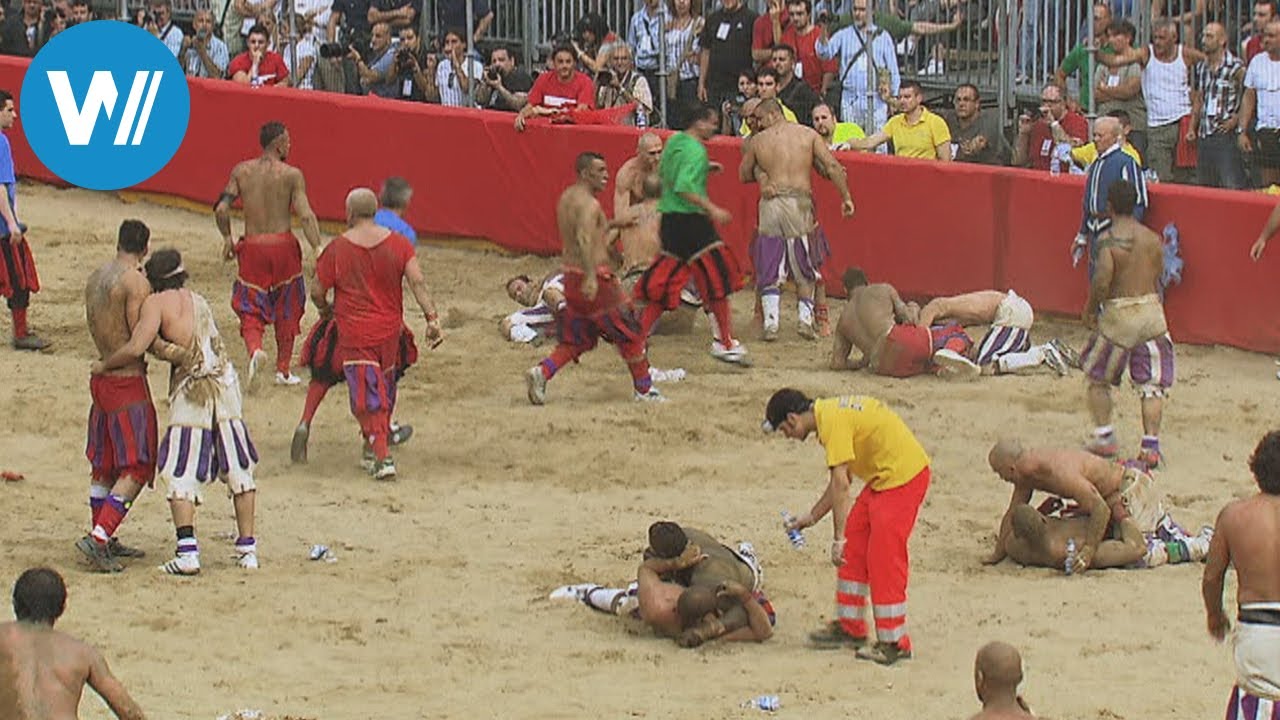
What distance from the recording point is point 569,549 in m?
14.5

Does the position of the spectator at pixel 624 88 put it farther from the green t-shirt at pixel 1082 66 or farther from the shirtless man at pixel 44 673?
the shirtless man at pixel 44 673

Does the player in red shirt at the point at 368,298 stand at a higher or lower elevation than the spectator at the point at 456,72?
lower

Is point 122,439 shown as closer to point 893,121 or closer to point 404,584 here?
point 404,584

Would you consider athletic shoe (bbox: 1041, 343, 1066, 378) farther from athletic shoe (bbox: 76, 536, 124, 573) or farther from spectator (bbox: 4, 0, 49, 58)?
spectator (bbox: 4, 0, 49, 58)

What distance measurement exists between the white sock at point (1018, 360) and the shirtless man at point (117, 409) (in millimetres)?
6715

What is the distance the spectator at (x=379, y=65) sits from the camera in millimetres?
23891

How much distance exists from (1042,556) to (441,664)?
329 cm

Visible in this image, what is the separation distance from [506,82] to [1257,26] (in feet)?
22.5

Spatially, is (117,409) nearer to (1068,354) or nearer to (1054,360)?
(1054,360)

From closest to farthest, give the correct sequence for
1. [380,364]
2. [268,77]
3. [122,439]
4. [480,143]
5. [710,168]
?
[122,439] < [380,364] < [710,168] < [480,143] < [268,77]

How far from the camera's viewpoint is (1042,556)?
13.7 meters

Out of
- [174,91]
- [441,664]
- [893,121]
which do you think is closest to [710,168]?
[893,121]

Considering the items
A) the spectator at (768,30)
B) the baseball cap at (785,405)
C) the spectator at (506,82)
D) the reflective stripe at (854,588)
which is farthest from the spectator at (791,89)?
the baseball cap at (785,405)

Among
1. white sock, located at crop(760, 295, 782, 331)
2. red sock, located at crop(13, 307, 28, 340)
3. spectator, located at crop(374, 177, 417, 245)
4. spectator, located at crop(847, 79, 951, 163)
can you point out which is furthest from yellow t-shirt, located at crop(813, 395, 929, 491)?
red sock, located at crop(13, 307, 28, 340)
